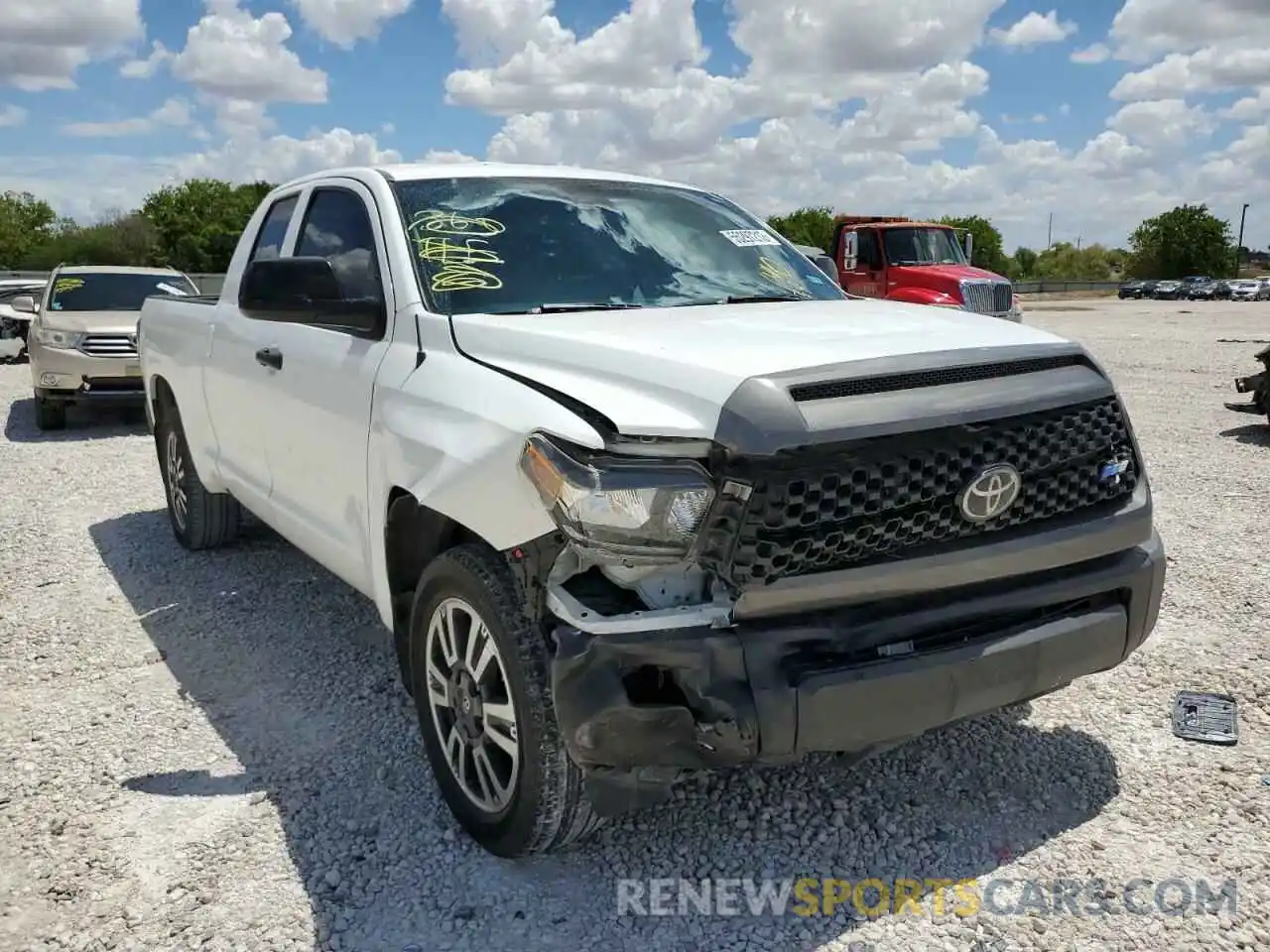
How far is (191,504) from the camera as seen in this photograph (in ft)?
19.7

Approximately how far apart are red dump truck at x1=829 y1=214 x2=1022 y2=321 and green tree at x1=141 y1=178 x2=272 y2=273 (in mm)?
53322

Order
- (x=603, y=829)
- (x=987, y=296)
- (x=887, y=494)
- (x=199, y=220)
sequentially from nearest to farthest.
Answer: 1. (x=887, y=494)
2. (x=603, y=829)
3. (x=987, y=296)
4. (x=199, y=220)

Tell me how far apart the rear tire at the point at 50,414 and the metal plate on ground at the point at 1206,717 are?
415 inches

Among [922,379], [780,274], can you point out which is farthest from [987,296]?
[922,379]

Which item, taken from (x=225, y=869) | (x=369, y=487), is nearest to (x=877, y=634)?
(x=369, y=487)

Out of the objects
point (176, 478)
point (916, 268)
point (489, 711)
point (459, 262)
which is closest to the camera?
point (489, 711)

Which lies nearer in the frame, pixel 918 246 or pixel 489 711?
pixel 489 711

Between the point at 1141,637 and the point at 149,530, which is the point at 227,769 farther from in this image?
the point at 149,530

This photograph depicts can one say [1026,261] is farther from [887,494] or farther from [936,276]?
[887,494]

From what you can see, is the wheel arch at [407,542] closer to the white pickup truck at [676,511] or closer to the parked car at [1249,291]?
the white pickup truck at [676,511]

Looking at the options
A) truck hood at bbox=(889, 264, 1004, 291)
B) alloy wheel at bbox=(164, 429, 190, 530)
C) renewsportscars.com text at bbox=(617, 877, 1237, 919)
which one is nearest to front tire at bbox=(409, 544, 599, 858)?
renewsportscars.com text at bbox=(617, 877, 1237, 919)

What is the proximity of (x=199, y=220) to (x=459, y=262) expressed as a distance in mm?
77083

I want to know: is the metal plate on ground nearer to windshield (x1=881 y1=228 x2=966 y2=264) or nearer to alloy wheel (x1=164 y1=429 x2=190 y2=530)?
alloy wheel (x1=164 y1=429 x2=190 y2=530)

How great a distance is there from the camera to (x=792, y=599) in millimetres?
2520
